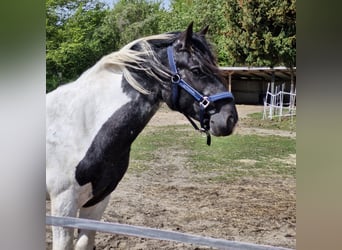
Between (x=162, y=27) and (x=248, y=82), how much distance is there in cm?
55

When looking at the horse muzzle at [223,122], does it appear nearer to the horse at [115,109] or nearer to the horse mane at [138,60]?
the horse at [115,109]

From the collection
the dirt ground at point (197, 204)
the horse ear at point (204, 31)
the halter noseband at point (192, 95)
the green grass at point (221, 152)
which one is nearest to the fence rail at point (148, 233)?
the dirt ground at point (197, 204)

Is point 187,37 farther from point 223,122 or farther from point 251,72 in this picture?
point 223,122

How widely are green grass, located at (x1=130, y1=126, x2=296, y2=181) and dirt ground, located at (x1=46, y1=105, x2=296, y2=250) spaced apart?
3cm

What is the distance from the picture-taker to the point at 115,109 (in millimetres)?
2889

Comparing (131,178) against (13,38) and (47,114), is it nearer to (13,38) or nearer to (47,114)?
(47,114)

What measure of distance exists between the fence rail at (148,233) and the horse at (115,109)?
4 cm

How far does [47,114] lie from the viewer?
3.12m

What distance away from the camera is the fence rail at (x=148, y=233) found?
2.61 meters

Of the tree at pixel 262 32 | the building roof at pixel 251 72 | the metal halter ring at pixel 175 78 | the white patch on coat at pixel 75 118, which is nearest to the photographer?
the tree at pixel 262 32

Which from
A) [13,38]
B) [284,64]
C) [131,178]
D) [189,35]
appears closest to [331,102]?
[284,64]

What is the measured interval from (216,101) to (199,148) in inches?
10.5

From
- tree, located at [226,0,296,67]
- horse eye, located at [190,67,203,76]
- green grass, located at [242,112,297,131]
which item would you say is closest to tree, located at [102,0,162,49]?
horse eye, located at [190,67,203,76]

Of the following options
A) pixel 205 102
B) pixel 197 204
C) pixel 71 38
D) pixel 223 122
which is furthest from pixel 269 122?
pixel 71 38
